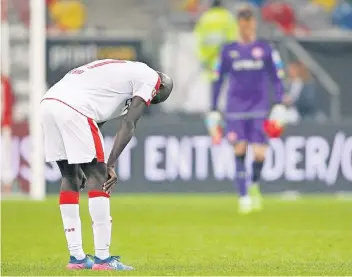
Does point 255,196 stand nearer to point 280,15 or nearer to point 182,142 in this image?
point 182,142

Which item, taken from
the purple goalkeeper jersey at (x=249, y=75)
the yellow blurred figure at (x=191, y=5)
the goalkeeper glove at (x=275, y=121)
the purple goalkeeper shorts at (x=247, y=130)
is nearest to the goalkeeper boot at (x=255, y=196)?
the purple goalkeeper shorts at (x=247, y=130)

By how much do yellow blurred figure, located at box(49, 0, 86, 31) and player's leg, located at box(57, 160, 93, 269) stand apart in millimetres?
14465

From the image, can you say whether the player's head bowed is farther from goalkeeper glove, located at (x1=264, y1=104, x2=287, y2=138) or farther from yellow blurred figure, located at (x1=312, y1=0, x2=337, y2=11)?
yellow blurred figure, located at (x1=312, y1=0, x2=337, y2=11)

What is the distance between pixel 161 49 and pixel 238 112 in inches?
228

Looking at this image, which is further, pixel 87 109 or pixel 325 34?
pixel 325 34

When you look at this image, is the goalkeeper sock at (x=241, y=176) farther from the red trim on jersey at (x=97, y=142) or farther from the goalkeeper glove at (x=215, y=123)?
the red trim on jersey at (x=97, y=142)

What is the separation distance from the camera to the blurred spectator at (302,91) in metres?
23.4

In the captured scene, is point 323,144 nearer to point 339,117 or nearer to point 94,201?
point 339,117

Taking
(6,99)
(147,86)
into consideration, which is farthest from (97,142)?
(6,99)

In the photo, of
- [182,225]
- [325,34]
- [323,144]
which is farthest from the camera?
[325,34]

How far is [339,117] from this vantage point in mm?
23219

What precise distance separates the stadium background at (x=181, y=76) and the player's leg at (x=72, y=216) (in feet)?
36.7

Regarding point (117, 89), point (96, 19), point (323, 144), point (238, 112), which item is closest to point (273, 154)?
point (323, 144)

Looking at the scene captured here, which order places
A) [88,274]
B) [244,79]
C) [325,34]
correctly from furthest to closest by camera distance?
[325,34], [244,79], [88,274]
